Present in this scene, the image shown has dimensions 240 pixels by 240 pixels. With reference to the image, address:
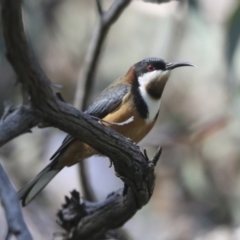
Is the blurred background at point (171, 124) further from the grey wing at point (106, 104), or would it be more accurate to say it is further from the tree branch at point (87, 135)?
the tree branch at point (87, 135)

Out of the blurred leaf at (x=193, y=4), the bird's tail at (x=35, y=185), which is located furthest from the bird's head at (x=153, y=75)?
the blurred leaf at (x=193, y=4)

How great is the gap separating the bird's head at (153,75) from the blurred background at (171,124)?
924 mm

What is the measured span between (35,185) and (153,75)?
871mm

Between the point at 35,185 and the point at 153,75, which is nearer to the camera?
the point at 35,185

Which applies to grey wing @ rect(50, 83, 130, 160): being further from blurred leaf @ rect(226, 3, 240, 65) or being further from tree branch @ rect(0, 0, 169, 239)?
blurred leaf @ rect(226, 3, 240, 65)

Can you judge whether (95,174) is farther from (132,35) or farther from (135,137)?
(135,137)

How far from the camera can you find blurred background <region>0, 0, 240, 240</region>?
452 centimetres

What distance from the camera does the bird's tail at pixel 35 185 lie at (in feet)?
10.2

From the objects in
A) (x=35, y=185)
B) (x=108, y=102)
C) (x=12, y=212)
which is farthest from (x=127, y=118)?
(x=12, y=212)

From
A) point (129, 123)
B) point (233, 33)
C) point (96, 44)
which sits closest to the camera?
point (129, 123)

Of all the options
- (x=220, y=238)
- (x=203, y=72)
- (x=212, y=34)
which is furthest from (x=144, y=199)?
(x=203, y=72)

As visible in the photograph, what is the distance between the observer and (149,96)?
3189 millimetres

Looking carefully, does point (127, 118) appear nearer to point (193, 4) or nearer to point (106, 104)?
point (106, 104)

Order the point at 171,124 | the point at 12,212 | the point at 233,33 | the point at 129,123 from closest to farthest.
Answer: the point at 12,212, the point at 129,123, the point at 233,33, the point at 171,124
